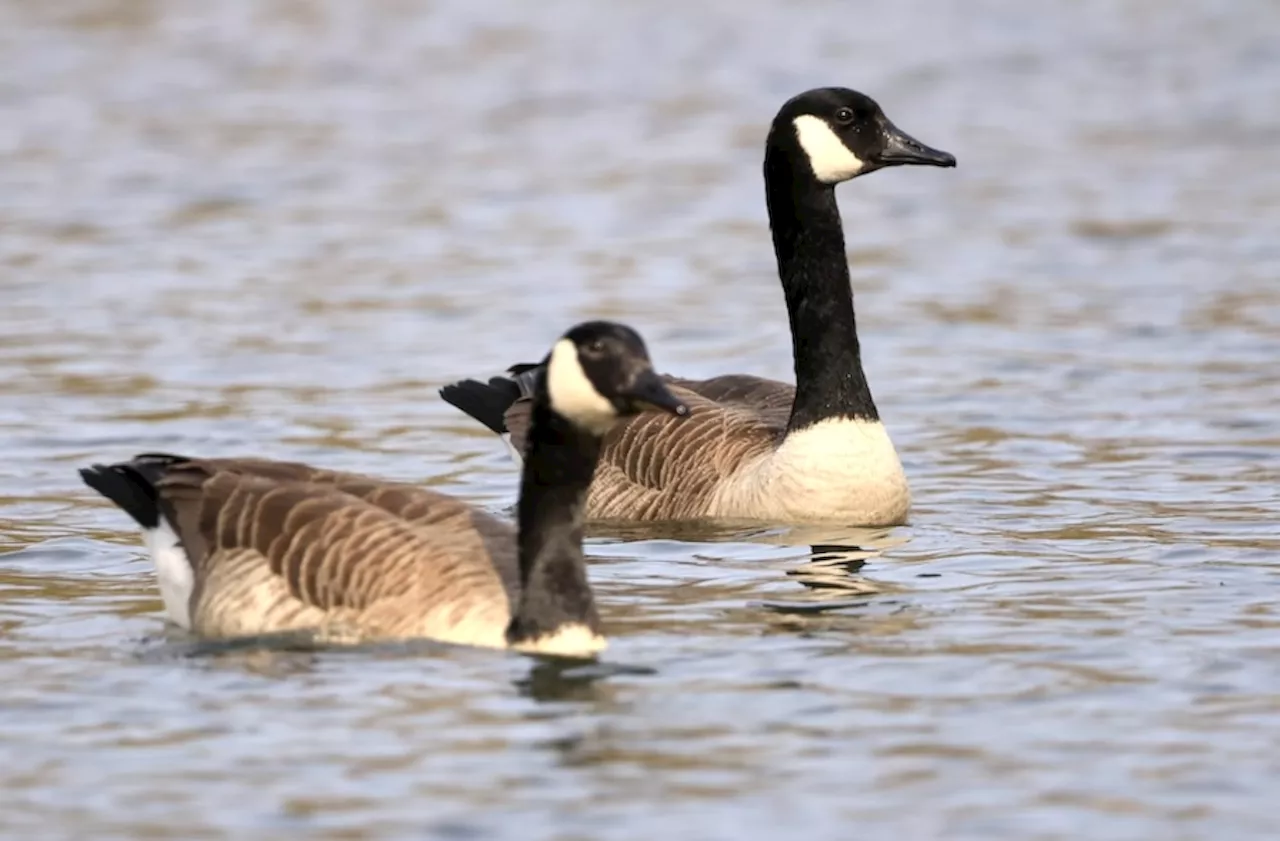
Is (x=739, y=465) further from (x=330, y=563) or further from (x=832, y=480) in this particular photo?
(x=330, y=563)

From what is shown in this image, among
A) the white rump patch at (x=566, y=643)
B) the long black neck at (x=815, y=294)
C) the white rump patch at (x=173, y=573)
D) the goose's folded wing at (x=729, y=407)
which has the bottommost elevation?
the white rump patch at (x=566, y=643)

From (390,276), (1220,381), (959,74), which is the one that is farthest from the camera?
(959,74)

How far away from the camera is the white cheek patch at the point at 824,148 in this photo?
1288 cm

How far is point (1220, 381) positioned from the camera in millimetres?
16438

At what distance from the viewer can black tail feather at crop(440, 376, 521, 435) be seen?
1373 cm

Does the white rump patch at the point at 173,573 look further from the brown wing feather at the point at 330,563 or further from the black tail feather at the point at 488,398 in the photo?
the black tail feather at the point at 488,398

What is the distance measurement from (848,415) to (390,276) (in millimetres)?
8895

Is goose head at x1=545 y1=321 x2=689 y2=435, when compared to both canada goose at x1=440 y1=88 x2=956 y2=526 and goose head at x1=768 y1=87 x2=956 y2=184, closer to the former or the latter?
canada goose at x1=440 y1=88 x2=956 y2=526

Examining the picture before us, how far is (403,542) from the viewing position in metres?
9.88

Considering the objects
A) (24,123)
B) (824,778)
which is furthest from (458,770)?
(24,123)

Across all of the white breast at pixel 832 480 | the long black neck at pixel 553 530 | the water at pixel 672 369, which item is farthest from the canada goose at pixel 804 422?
the long black neck at pixel 553 530

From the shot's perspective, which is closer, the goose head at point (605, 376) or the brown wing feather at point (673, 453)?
the goose head at point (605, 376)

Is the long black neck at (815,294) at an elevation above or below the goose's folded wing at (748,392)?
above

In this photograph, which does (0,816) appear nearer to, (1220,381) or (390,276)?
(1220,381)
